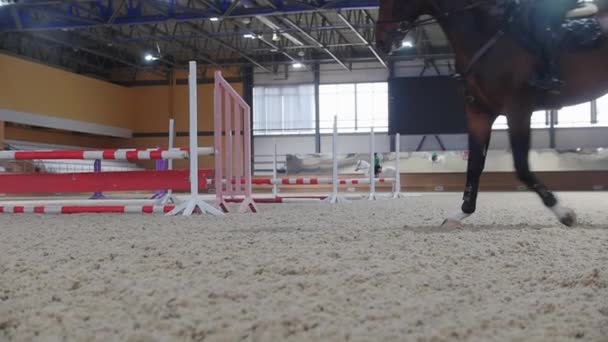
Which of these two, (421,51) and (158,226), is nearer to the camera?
(158,226)

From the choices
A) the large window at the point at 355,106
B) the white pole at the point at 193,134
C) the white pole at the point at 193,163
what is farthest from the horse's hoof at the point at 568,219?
the large window at the point at 355,106

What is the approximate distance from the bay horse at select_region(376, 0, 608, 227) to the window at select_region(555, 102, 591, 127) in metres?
19.0

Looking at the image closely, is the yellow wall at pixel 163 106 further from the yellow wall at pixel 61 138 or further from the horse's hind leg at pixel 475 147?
the horse's hind leg at pixel 475 147

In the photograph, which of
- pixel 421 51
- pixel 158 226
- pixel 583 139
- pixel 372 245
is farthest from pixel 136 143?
pixel 372 245

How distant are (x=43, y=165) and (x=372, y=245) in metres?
15.9

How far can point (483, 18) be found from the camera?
334cm

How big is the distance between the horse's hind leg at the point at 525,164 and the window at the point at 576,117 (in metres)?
19.1

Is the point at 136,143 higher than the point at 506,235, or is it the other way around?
the point at 136,143

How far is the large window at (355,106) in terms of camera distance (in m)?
22.3

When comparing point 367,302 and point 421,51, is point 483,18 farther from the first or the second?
point 421,51

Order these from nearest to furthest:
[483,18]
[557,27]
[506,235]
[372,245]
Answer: [372,245] < [506,235] < [557,27] < [483,18]

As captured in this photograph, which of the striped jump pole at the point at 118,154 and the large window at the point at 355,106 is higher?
the large window at the point at 355,106

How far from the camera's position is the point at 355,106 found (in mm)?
22547

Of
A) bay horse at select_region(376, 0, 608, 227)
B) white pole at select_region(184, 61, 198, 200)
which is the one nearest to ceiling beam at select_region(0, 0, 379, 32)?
white pole at select_region(184, 61, 198, 200)
